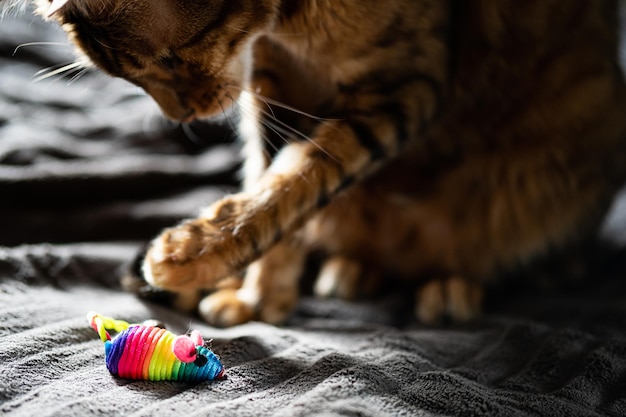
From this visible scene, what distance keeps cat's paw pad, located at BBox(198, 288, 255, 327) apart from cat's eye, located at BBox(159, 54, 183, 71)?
1.50 ft

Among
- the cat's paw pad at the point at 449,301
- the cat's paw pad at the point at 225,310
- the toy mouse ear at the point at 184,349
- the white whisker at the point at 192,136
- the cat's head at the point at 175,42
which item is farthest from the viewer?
the white whisker at the point at 192,136

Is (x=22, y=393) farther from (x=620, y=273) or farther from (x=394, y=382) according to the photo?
(x=620, y=273)

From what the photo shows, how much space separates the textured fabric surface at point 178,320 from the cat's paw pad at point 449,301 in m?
0.04

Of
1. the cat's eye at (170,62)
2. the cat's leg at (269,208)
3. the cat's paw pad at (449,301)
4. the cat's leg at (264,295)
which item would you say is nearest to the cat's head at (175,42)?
the cat's eye at (170,62)

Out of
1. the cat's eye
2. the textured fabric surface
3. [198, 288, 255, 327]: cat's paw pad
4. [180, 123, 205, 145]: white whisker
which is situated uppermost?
the cat's eye

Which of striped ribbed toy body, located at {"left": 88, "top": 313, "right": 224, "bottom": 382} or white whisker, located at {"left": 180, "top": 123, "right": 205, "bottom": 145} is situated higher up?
white whisker, located at {"left": 180, "top": 123, "right": 205, "bottom": 145}

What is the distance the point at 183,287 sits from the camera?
902mm

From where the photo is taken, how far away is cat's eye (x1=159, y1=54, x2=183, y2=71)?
0.92 m

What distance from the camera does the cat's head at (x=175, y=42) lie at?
2.88 feet

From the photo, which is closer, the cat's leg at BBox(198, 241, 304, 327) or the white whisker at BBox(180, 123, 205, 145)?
the cat's leg at BBox(198, 241, 304, 327)

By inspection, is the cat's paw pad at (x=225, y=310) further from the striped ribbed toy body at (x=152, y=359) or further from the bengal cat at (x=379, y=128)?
the striped ribbed toy body at (x=152, y=359)

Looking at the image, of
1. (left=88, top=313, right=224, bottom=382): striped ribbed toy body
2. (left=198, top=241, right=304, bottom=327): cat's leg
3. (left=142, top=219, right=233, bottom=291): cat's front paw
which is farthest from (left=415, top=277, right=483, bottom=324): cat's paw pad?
(left=88, top=313, right=224, bottom=382): striped ribbed toy body

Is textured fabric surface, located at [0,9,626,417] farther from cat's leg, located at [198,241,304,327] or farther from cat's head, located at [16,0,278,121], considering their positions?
cat's head, located at [16,0,278,121]

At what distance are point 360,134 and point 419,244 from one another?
43cm
